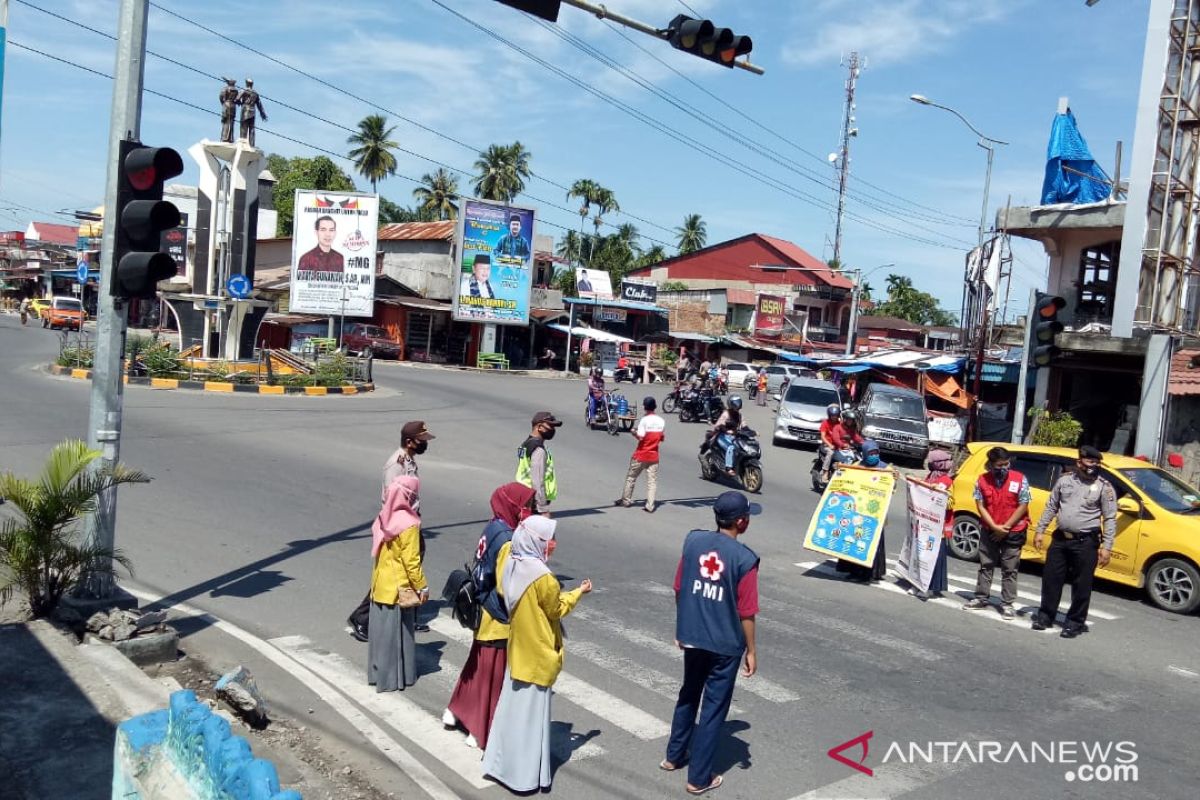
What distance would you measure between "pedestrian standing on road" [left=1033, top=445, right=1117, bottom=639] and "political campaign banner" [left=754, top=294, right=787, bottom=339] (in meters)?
51.2

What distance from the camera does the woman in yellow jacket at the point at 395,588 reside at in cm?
627

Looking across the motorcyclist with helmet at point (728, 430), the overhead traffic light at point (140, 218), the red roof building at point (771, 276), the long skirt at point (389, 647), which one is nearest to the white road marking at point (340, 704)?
the long skirt at point (389, 647)

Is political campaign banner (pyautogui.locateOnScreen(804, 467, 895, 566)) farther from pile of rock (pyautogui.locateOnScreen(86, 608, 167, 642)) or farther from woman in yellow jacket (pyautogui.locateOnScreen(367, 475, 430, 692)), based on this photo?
pile of rock (pyautogui.locateOnScreen(86, 608, 167, 642))

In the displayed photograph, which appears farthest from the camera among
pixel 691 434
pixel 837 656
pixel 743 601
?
pixel 691 434

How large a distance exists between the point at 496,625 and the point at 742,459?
1200cm

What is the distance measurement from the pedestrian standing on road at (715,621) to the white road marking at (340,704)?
134 cm

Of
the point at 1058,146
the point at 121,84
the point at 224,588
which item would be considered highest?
the point at 1058,146

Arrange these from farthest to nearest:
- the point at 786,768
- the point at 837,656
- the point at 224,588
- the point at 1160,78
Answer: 1. the point at 1160,78
2. the point at 224,588
3. the point at 837,656
4. the point at 786,768

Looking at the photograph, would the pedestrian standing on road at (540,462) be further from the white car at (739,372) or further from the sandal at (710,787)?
the white car at (739,372)

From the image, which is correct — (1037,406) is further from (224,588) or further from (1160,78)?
(224,588)

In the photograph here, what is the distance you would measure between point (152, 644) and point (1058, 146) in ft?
74.6

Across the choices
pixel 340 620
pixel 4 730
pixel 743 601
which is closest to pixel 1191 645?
pixel 743 601

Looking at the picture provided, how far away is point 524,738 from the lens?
5004mm

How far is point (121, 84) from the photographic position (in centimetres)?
685
